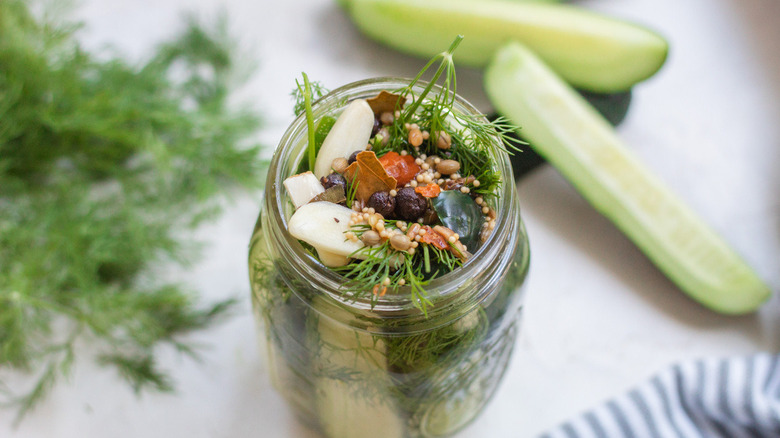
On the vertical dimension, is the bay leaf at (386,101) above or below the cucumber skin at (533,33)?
above

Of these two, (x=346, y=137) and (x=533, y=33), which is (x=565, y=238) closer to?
(x=533, y=33)

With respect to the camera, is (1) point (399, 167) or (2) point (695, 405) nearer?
(1) point (399, 167)

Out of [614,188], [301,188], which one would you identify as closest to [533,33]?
[614,188]

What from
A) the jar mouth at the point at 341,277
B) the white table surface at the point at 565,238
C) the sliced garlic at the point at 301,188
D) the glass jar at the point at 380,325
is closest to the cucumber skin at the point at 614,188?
the white table surface at the point at 565,238

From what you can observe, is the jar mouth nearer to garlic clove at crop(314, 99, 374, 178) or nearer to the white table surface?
garlic clove at crop(314, 99, 374, 178)

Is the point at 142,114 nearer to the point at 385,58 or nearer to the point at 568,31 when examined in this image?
the point at 385,58

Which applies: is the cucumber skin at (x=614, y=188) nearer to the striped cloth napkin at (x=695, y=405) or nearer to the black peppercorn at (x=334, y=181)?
the striped cloth napkin at (x=695, y=405)

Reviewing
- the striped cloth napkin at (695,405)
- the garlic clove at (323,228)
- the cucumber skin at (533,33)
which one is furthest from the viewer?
the cucumber skin at (533,33)

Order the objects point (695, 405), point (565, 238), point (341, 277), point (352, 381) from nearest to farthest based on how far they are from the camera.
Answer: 1. point (341, 277)
2. point (352, 381)
3. point (695, 405)
4. point (565, 238)
